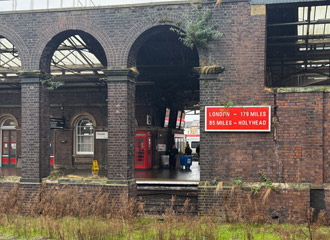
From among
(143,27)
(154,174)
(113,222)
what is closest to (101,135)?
(154,174)

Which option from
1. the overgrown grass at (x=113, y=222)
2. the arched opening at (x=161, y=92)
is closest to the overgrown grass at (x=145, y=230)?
the overgrown grass at (x=113, y=222)

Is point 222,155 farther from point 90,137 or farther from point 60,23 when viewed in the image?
point 90,137

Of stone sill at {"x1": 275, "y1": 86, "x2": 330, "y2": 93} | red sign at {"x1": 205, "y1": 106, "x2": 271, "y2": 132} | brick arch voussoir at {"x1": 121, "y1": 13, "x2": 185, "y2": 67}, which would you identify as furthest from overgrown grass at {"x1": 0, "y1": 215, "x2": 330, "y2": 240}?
→ brick arch voussoir at {"x1": 121, "y1": 13, "x2": 185, "y2": 67}

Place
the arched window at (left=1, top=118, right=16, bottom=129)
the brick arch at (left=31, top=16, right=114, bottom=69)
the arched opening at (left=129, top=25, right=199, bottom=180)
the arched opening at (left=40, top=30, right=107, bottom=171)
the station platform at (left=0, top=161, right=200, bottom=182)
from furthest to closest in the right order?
the arched window at (left=1, top=118, right=16, bottom=129) < the arched opening at (left=40, top=30, right=107, bottom=171) < the arched opening at (left=129, top=25, right=199, bottom=180) < the station platform at (left=0, top=161, right=200, bottom=182) < the brick arch at (left=31, top=16, right=114, bottom=69)

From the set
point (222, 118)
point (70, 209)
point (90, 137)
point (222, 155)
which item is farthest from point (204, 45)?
point (90, 137)

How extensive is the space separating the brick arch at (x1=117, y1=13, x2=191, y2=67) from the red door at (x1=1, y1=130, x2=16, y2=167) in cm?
1333

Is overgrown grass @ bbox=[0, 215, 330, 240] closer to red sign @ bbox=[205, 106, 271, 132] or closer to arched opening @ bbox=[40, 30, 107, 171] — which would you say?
red sign @ bbox=[205, 106, 271, 132]

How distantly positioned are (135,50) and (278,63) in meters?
8.28

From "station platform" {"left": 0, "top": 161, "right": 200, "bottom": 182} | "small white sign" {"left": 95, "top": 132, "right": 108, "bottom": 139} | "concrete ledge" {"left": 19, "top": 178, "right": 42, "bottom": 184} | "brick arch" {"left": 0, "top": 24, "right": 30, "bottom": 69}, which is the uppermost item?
"brick arch" {"left": 0, "top": 24, "right": 30, "bottom": 69}

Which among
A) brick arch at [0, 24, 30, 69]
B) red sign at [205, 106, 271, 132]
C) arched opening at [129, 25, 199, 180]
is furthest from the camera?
arched opening at [129, 25, 199, 180]

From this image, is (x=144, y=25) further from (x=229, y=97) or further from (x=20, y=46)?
(x=20, y=46)

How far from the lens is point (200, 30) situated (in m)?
10.9

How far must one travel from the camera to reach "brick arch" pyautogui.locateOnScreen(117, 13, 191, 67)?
37.2ft

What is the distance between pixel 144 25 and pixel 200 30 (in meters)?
1.73
